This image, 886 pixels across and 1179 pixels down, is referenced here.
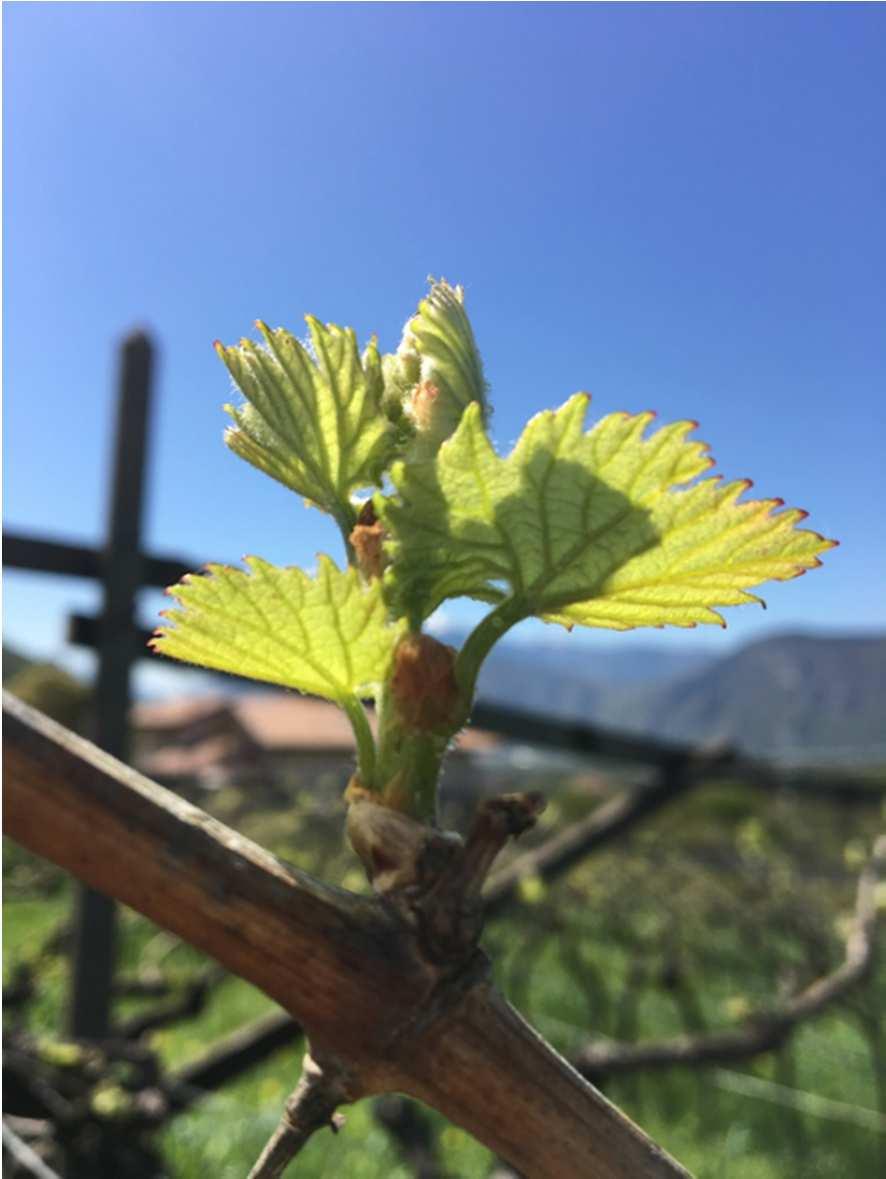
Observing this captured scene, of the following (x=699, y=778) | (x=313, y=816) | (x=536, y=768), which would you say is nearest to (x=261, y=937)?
(x=699, y=778)

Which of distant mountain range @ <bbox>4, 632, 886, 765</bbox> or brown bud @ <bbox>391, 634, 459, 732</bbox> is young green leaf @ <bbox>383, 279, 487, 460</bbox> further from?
distant mountain range @ <bbox>4, 632, 886, 765</bbox>

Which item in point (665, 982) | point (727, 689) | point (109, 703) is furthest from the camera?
point (727, 689)

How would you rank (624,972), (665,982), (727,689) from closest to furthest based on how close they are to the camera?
(665,982), (624,972), (727,689)

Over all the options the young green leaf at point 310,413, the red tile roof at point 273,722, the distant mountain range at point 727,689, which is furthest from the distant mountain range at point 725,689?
the young green leaf at point 310,413

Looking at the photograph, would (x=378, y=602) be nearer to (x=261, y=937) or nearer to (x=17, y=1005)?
(x=261, y=937)

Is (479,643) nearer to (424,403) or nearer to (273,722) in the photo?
Result: (424,403)

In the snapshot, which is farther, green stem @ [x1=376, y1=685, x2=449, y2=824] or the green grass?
the green grass

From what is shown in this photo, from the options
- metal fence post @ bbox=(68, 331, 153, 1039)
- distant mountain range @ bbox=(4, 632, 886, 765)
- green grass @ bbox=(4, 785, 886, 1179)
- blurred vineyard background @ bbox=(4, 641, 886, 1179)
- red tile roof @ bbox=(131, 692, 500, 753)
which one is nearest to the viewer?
metal fence post @ bbox=(68, 331, 153, 1039)

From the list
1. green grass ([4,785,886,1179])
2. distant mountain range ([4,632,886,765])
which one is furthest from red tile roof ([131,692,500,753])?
distant mountain range ([4,632,886,765])

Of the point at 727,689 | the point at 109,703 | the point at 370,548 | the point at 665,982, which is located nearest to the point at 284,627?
the point at 370,548
